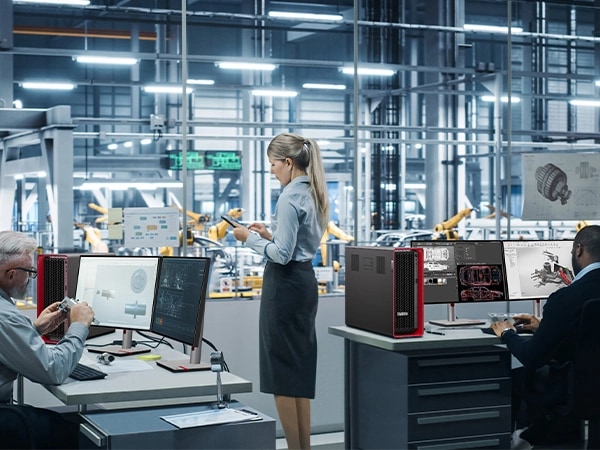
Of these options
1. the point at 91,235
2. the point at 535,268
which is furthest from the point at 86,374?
the point at 91,235

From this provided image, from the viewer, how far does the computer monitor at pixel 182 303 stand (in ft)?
10.1

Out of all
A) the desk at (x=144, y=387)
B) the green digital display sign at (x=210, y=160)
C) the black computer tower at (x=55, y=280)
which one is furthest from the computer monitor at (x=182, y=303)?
the green digital display sign at (x=210, y=160)

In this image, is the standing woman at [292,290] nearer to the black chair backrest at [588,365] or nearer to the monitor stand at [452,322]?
the monitor stand at [452,322]

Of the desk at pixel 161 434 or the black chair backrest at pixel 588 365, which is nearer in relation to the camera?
the desk at pixel 161 434

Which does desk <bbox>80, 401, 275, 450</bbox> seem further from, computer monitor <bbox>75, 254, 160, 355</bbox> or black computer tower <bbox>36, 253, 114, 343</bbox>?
black computer tower <bbox>36, 253, 114, 343</bbox>

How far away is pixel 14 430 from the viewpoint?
274cm

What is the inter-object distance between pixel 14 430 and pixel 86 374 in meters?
0.35

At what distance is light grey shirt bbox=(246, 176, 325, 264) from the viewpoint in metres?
3.83

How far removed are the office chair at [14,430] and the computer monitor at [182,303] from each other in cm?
57

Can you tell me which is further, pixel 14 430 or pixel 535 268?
pixel 535 268

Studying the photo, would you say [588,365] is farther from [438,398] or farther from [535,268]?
[535,268]

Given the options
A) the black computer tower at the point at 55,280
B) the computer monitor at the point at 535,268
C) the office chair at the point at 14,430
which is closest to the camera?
the office chair at the point at 14,430

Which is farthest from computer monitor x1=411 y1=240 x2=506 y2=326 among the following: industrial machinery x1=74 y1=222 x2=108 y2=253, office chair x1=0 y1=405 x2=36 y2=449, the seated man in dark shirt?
industrial machinery x1=74 y1=222 x2=108 y2=253

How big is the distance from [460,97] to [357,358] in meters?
7.16
